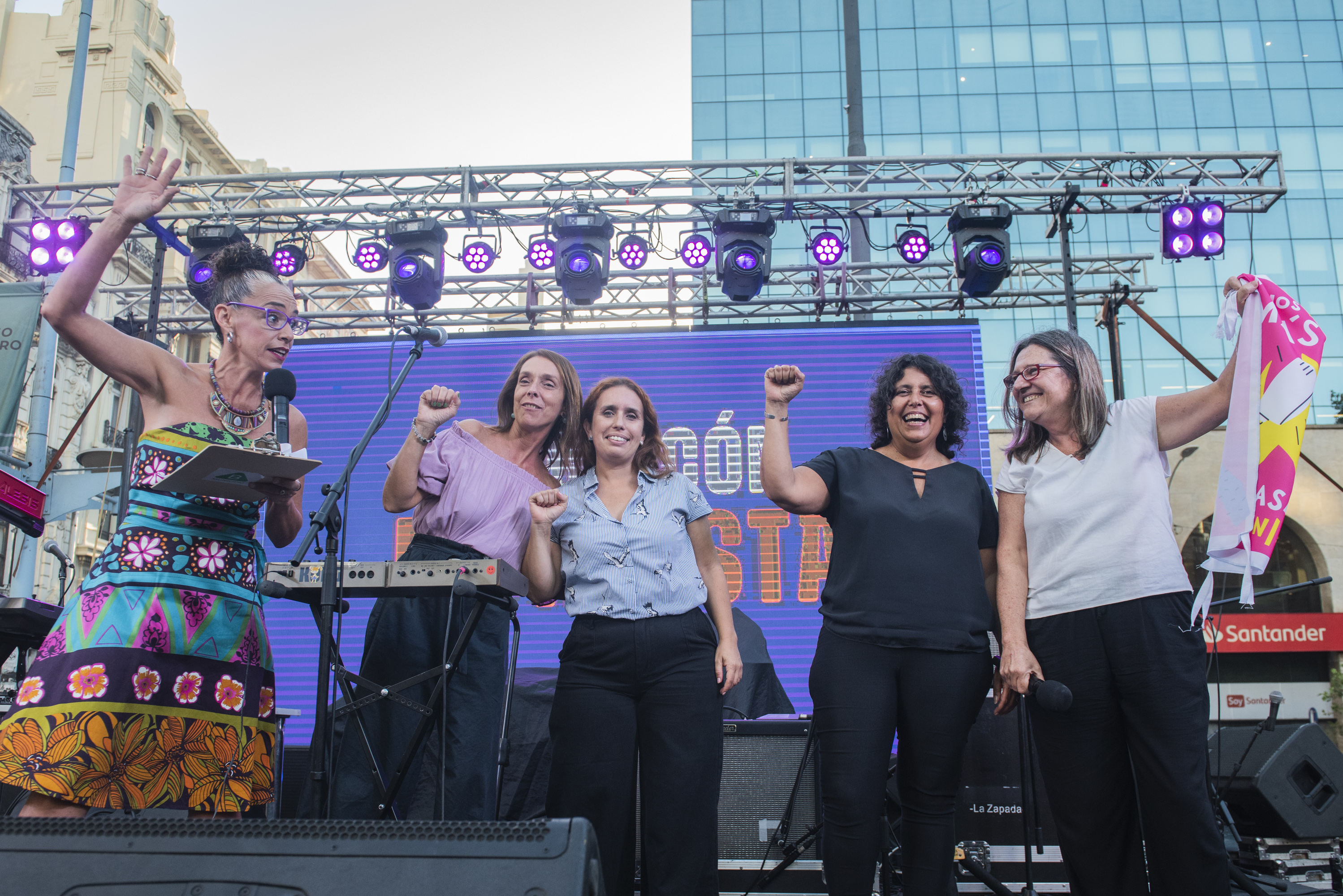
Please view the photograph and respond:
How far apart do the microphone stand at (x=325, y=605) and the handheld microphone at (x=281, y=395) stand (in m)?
0.18

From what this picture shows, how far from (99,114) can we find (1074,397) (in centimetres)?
2512

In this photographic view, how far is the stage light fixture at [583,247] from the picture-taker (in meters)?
7.00

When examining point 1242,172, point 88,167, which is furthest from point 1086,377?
point 88,167

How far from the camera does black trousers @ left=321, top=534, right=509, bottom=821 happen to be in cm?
245

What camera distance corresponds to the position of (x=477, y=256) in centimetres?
729

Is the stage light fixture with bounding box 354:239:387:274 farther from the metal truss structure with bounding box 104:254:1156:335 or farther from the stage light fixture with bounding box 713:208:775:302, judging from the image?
the stage light fixture with bounding box 713:208:775:302

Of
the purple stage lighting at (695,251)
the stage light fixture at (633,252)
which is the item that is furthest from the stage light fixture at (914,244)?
the stage light fixture at (633,252)

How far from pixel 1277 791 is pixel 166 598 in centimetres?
495

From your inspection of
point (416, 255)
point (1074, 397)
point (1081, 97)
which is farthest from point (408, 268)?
point (1081, 97)

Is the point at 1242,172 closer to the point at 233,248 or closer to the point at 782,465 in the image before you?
the point at 782,465

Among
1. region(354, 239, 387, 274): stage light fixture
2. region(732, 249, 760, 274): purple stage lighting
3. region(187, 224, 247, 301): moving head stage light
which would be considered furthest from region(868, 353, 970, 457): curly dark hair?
region(187, 224, 247, 301): moving head stage light

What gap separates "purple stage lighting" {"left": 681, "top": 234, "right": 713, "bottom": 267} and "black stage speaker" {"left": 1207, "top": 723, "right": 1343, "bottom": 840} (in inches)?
192

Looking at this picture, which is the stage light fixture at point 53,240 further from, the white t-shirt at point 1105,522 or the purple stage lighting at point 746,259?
the white t-shirt at point 1105,522

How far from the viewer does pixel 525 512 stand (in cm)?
279
